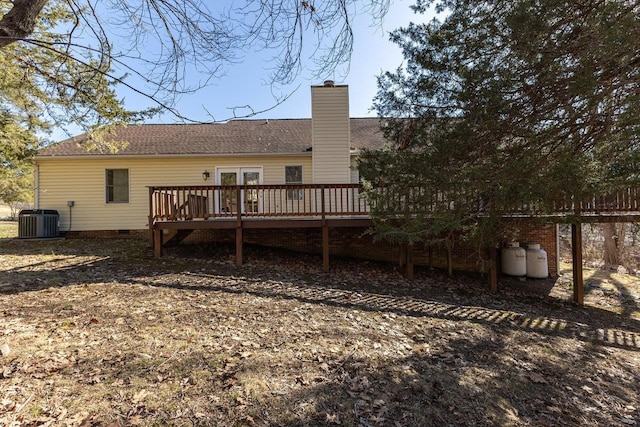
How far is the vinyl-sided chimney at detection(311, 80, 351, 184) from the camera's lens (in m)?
9.70

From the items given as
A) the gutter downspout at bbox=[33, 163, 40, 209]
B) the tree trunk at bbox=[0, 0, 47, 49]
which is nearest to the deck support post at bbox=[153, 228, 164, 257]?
the tree trunk at bbox=[0, 0, 47, 49]

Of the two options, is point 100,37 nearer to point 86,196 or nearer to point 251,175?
point 251,175

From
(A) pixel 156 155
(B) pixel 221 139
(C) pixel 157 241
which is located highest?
(B) pixel 221 139

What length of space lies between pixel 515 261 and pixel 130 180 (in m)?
12.7

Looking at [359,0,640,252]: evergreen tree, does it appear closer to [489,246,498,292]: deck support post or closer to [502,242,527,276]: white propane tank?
[489,246,498,292]: deck support post

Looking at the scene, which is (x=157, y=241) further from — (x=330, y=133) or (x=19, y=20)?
(x=19, y=20)

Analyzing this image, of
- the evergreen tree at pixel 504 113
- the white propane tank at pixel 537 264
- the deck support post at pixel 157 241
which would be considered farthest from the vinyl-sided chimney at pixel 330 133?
the white propane tank at pixel 537 264

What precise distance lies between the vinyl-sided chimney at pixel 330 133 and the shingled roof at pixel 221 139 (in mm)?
1447

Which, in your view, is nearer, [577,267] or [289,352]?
[289,352]

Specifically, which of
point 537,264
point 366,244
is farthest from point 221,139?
point 537,264

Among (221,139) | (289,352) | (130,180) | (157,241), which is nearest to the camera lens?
(289,352)

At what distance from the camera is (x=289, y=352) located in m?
3.66

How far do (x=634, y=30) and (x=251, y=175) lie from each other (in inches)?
386

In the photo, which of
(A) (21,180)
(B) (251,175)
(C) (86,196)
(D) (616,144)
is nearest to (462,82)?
(D) (616,144)
